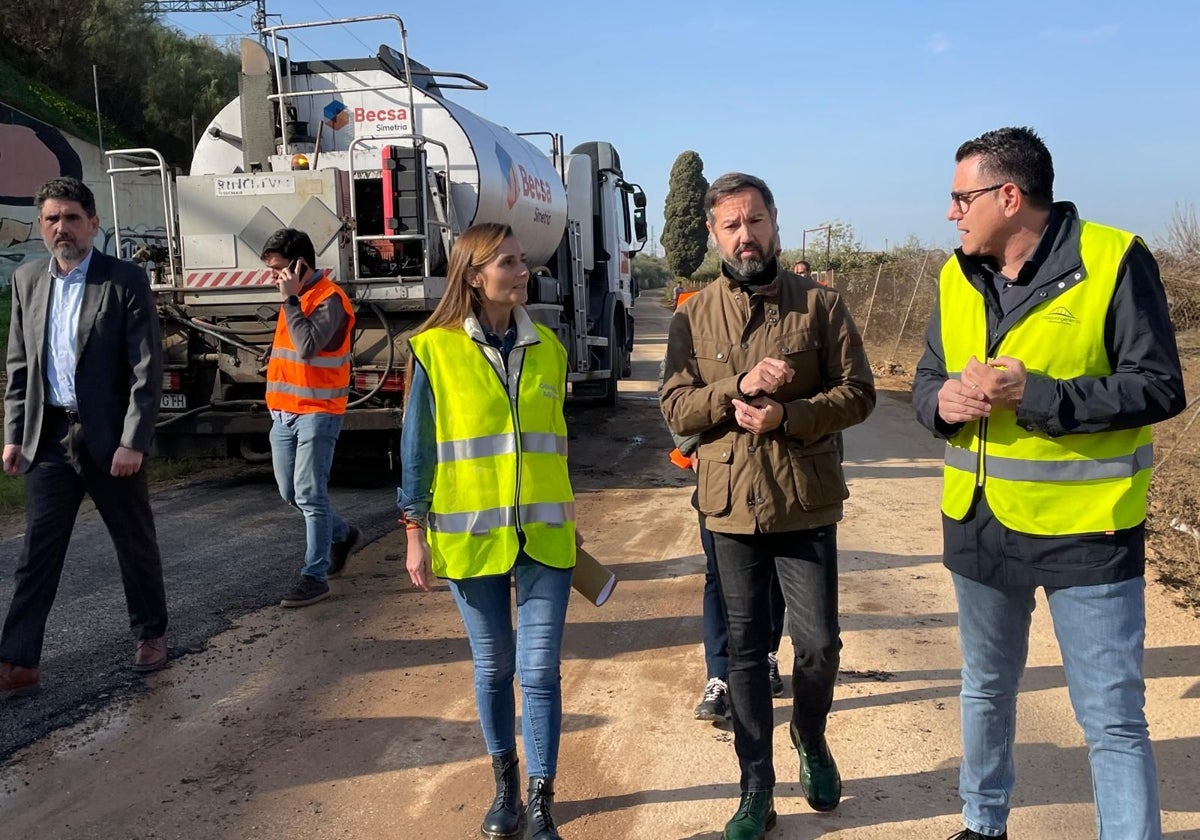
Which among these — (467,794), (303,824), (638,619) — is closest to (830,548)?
(467,794)

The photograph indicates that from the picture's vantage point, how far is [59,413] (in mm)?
4285

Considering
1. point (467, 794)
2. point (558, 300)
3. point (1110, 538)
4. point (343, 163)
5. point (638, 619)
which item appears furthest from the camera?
point (558, 300)

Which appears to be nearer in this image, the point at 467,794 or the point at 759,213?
the point at 759,213

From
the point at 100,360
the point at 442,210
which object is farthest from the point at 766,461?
the point at 442,210

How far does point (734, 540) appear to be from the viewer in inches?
121

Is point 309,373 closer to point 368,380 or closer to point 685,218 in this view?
point 368,380

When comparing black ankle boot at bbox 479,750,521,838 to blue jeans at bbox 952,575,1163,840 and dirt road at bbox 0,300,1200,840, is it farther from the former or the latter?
blue jeans at bbox 952,575,1163,840

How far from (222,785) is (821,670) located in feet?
6.89

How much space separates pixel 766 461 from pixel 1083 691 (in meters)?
1.05

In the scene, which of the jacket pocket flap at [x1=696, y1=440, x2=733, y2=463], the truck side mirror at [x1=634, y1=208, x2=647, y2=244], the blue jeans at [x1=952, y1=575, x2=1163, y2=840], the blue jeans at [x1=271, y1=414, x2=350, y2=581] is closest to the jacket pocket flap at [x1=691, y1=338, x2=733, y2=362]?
the jacket pocket flap at [x1=696, y1=440, x2=733, y2=463]

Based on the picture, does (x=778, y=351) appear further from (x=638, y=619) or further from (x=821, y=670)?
(x=638, y=619)

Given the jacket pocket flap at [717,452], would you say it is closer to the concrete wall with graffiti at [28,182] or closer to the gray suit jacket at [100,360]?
the gray suit jacket at [100,360]

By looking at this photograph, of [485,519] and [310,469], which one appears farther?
[310,469]

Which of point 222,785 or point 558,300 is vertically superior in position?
point 558,300
